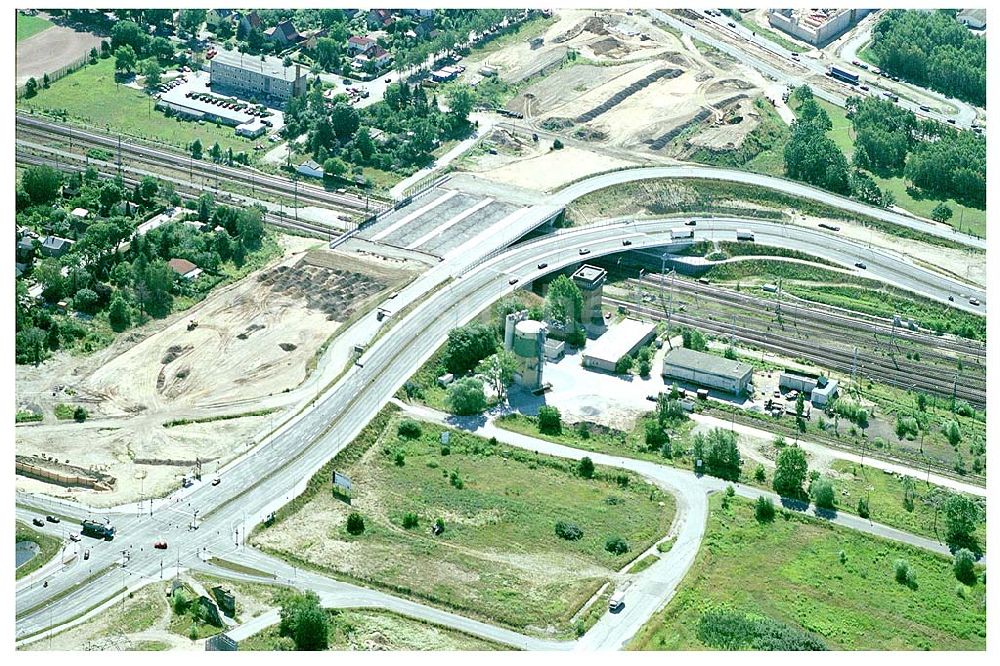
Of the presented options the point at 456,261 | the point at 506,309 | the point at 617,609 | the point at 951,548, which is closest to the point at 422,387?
the point at 506,309

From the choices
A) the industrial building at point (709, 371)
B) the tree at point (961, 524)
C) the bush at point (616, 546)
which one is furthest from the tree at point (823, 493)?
the industrial building at point (709, 371)

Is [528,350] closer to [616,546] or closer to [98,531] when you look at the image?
[616,546]

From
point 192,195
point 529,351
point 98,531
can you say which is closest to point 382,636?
point 98,531

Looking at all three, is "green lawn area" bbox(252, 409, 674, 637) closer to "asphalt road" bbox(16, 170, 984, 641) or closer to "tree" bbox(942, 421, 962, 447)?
"asphalt road" bbox(16, 170, 984, 641)

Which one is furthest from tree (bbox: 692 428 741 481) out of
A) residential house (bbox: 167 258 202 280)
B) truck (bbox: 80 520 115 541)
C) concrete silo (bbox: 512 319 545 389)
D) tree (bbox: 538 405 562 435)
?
residential house (bbox: 167 258 202 280)

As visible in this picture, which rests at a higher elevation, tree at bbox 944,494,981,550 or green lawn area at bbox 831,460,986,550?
tree at bbox 944,494,981,550

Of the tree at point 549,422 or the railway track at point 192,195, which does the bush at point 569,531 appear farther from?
the railway track at point 192,195
